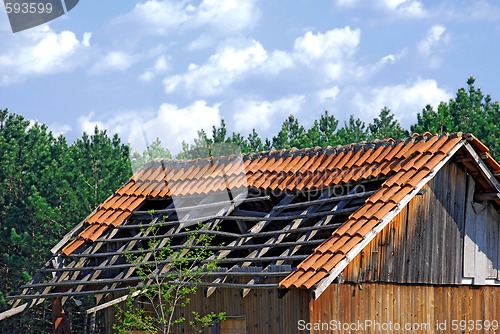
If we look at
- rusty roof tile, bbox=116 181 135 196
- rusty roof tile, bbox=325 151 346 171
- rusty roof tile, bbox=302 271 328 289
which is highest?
rusty roof tile, bbox=325 151 346 171

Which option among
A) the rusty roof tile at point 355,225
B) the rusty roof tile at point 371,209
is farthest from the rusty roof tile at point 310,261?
the rusty roof tile at point 371,209

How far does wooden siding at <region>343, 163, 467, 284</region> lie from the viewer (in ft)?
63.4

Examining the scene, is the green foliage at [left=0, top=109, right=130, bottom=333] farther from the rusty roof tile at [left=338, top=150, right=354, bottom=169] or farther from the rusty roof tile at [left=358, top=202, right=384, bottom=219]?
the rusty roof tile at [left=358, top=202, right=384, bottom=219]

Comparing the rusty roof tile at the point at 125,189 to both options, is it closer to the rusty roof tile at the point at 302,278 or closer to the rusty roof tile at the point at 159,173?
the rusty roof tile at the point at 159,173

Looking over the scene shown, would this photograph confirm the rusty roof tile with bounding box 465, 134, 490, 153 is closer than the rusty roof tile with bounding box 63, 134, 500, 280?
No

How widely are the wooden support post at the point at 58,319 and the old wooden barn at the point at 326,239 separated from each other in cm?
4

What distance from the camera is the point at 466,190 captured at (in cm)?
2114

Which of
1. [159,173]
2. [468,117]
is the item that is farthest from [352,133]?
[159,173]

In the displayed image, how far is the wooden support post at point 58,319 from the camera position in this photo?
23.3m

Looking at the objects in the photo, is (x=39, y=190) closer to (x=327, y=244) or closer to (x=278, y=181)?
(x=278, y=181)

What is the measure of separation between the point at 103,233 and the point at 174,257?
10.9 feet

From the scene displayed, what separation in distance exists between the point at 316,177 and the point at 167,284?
3.90m

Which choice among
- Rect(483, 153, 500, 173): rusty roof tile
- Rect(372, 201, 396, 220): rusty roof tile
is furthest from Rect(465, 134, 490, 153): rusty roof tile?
Rect(372, 201, 396, 220): rusty roof tile

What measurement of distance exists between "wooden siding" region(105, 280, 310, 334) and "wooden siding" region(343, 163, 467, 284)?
3.66 feet
